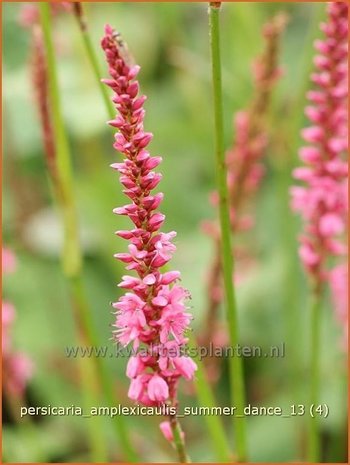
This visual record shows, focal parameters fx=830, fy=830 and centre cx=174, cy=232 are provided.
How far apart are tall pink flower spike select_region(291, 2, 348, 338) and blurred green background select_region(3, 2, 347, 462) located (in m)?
0.30

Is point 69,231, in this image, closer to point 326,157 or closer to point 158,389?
point 326,157

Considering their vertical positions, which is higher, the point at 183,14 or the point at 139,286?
the point at 183,14

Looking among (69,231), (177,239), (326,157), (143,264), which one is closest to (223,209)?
(143,264)

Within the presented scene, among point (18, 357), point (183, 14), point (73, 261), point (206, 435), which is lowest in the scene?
point (206, 435)

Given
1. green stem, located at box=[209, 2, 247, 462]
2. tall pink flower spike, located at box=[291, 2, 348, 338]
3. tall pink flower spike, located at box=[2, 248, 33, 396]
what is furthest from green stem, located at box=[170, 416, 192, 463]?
tall pink flower spike, located at box=[2, 248, 33, 396]

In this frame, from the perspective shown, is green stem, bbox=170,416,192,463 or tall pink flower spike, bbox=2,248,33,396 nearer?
green stem, bbox=170,416,192,463

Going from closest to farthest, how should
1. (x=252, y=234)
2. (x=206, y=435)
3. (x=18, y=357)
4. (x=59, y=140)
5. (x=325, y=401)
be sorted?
(x=59, y=140)
(x=18, y=357)
(x=325, y=401)
(x=206, y=435)
(x=252, y=234)

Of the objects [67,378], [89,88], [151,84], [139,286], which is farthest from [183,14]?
[139,286]

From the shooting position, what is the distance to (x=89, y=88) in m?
2.62

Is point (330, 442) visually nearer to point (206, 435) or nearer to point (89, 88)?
point (206, 435)

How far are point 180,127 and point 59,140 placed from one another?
1212mm

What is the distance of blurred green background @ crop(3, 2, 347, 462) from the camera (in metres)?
2.08

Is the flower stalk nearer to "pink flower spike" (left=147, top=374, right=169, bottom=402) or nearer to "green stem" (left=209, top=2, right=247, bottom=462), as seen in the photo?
"green stem" (left=209, top=2, right=247, bottom=462)

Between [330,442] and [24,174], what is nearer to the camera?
[330,442]
